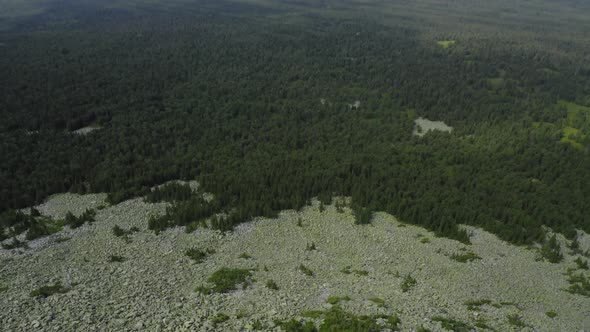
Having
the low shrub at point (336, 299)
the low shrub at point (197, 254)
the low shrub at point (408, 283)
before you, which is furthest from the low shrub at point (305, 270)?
the low shrub at point (197, 254)

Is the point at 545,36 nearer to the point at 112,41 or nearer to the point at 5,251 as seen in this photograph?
the point at 112,41

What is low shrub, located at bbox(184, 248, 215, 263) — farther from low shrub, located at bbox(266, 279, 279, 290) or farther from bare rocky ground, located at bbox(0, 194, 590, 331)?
low shrub, located at bbox(266, 279, 279, 290)

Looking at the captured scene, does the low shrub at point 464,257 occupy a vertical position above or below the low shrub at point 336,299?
below

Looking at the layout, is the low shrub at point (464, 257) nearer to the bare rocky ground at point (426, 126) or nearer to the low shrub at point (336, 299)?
the low shrub at point (336, 299)

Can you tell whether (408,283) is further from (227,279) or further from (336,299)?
(227,279)

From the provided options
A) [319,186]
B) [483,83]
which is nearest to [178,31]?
[483,83]
